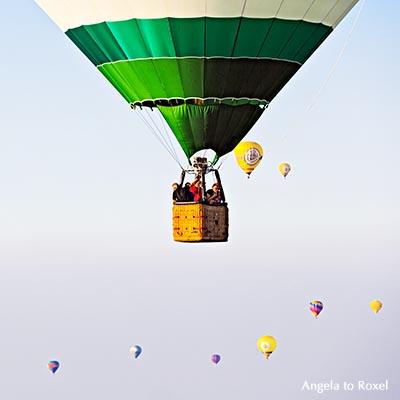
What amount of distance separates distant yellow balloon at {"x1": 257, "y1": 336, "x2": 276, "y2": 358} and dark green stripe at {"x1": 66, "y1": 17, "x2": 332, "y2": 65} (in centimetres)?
561

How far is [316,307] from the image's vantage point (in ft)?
78.6

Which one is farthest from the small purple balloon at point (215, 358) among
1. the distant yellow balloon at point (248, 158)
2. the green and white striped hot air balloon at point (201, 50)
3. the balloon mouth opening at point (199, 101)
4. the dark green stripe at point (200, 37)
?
the dark green stripe at point (200, 37)

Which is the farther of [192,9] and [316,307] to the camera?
[316,307]

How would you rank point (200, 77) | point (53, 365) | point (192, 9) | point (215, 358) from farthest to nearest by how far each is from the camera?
point (215, 358), point (53, 365), point (200, 77), point (192, 9)

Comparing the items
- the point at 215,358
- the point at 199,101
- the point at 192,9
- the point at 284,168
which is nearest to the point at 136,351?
the point at 215,358

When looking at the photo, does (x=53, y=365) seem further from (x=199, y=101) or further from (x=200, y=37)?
(x=200, y=37)

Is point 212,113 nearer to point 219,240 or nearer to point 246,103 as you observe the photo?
point 246,103

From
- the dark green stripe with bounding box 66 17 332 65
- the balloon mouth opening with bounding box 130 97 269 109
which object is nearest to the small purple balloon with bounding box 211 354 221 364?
the balloon mouth opening with bounding box 130 97 269 109

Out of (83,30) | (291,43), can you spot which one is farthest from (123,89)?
(291,43)

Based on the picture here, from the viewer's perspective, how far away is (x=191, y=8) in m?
17.8

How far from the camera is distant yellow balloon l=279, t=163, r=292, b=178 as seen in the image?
81.3 feet

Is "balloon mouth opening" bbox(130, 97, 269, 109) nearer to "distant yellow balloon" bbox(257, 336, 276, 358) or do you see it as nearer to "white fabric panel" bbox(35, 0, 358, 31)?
"white fabric panel" bbox(35, 0, 358, 31)

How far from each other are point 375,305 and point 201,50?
27.9ft

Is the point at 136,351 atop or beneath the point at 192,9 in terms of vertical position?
beneath
